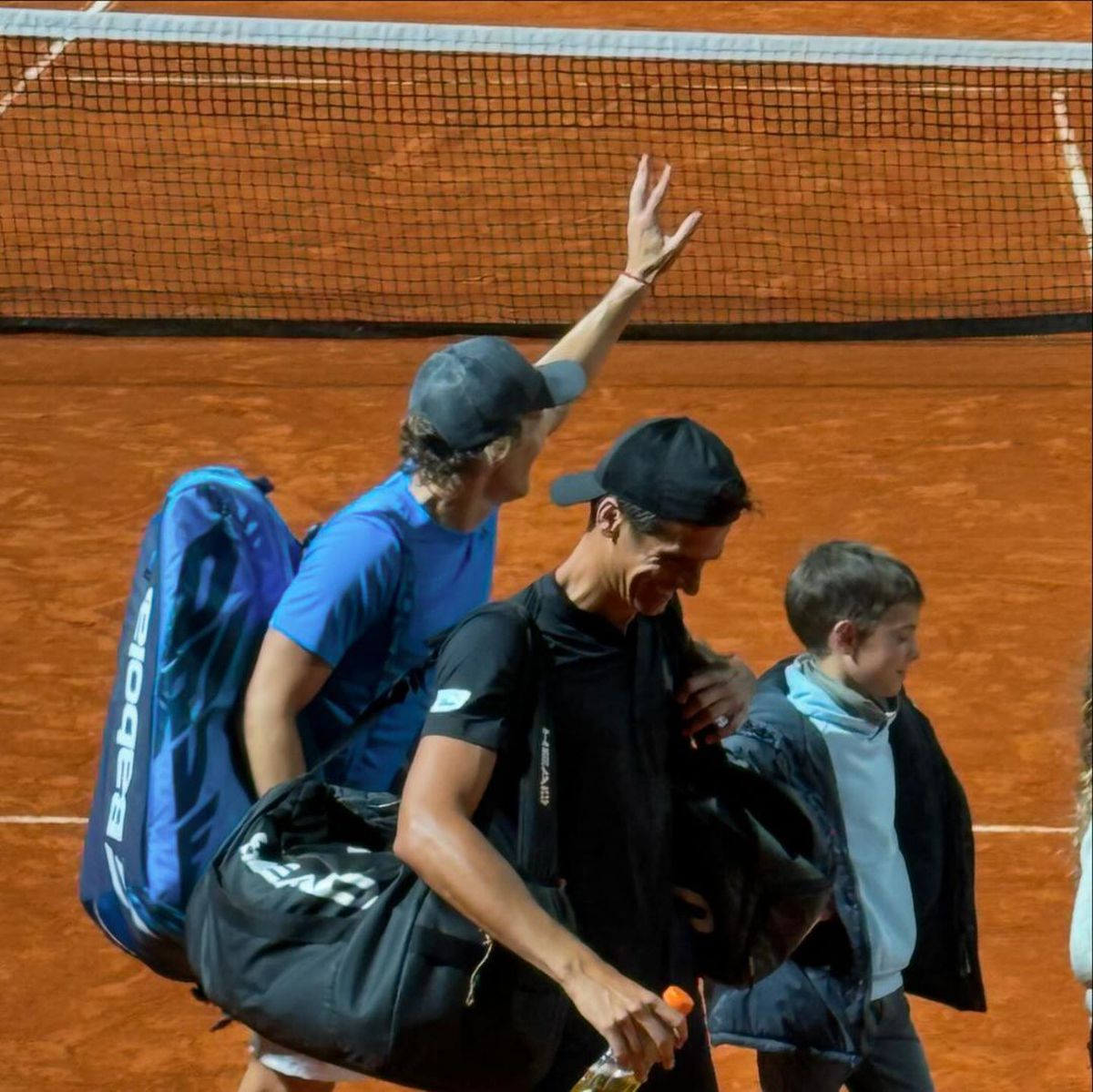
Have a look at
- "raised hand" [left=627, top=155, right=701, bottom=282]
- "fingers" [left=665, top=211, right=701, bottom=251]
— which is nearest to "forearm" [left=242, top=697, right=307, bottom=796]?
"raised hand" [left=627, top=155, right=701, bottom=282]

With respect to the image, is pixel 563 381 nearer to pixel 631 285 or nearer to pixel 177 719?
pixel 631 285

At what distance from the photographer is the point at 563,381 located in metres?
4.05

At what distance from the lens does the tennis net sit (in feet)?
34.7

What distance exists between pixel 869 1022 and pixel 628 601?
4.33 ft

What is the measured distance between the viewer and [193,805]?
3.50 meters

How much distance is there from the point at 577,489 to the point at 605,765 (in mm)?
474

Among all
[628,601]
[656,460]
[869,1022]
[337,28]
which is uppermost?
[337,28]

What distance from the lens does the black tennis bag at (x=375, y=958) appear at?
3.05 meters

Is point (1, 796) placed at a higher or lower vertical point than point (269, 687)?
lower

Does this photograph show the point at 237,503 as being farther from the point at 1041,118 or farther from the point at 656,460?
the point at 1041,118

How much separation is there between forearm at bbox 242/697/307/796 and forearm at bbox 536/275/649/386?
1355mm

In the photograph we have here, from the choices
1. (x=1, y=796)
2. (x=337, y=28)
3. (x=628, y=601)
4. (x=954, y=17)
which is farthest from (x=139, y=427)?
(x=954, y=17)

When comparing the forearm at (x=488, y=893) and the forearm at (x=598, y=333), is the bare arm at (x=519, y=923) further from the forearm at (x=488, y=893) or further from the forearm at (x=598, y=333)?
the forearm at (x=598, y=333)

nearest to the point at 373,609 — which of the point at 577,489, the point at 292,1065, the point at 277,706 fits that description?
the point at 277,706
